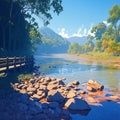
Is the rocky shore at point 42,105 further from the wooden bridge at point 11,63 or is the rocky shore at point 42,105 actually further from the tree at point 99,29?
the tree at point 99,29

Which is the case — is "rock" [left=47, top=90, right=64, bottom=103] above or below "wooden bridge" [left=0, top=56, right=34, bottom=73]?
below

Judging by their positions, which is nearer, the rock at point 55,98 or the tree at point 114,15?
the rock at point 55,98

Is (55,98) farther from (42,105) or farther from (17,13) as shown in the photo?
(17,13)

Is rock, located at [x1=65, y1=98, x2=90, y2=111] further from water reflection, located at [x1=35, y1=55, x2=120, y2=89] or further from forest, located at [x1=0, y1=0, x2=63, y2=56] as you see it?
forest, located at [x1=0, y1=0, x2=63, y2=56]

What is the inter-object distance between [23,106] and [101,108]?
5809 mm

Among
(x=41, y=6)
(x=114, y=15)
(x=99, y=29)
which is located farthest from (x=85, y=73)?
(x=99, y=29)

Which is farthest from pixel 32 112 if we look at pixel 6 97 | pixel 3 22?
pixel 3 22

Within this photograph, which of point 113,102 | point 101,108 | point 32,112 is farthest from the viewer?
point 113,102

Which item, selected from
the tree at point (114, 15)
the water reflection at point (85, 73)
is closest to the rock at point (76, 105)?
the water reflection at point (85, 73)

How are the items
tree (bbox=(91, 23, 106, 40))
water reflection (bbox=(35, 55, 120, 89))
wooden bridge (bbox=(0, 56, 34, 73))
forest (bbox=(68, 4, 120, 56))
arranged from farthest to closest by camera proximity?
tree (bbox=(91, 23, 106, 40))
forest (bbox=(68, 4, 120, 56))
water reflection (bbox=(35, 55, 120, 89))
wooden bridge (bbox=(0, 56, 34, 73))

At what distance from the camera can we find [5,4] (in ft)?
150

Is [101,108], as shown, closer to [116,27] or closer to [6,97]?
[6,97]

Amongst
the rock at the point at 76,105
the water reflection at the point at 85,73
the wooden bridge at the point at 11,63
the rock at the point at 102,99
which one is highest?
the wooden bridge at the point at 11,63

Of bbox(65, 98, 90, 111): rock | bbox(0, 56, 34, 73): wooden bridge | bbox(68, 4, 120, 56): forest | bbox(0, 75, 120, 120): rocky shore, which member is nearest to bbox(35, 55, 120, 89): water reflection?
bbox(0, 56, 34, 73): wooden bridge
